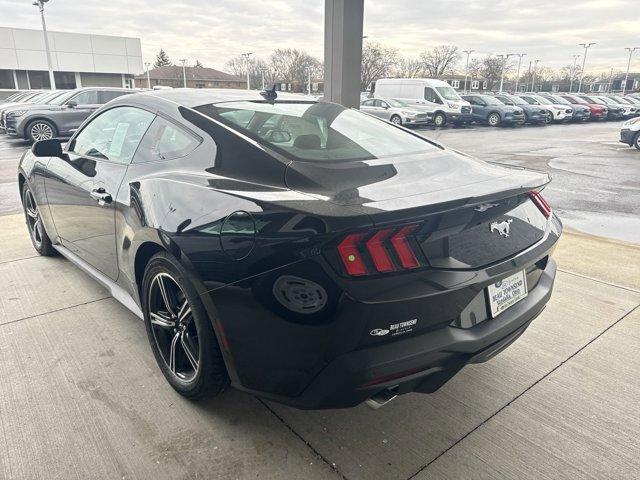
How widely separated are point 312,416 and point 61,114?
14206mm

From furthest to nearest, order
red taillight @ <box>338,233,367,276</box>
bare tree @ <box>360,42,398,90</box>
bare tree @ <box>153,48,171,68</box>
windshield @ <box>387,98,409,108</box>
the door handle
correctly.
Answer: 1. bare tree @ <box>153,48,171,68</box>
2. bare tree @ <box>360,42,398,90</box>
3. windshield @ <box>387,98,409,108</box>
4. the door handle
5. red taillight @ <box>338,233,367,276</box>

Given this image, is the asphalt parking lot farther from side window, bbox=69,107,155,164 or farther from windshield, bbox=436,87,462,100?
windshield, bbox=436,87,462,100

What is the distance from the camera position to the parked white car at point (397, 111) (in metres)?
22.2

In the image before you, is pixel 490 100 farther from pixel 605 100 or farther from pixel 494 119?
pixel 605 100

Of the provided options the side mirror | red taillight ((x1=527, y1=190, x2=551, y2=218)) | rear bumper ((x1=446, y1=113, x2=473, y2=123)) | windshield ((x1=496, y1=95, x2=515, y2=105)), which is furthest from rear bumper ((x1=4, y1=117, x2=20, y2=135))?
windshield ((x1=496, y1=95, x2=515, y2=105))

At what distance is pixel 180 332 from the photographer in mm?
2416

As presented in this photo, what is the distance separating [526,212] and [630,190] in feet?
25.4

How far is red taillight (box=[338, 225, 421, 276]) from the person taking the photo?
1.70m

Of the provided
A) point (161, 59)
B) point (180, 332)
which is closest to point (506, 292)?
point (180, 332)

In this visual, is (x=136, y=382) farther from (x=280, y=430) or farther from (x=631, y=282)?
(x=631, y=282)

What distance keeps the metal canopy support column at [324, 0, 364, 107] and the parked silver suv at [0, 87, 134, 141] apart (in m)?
9.83

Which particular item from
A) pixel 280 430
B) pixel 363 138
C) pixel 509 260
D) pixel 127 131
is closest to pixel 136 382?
pixel 280 430

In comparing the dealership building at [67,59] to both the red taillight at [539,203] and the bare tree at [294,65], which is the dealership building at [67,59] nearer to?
the bare tree at [294,65]

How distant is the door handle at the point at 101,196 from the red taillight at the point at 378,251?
→ 1.75 meters
